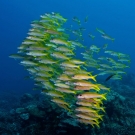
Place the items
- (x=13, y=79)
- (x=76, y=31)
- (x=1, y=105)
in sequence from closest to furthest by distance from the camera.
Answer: (x=76, y=31), (x=1, y=105), (x=13, y=79)

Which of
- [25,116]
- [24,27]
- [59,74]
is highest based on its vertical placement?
[24,27]

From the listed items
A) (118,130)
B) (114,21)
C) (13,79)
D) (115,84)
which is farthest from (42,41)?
(114,21)

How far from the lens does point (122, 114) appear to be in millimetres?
8922

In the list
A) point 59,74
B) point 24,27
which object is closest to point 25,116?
point 59,74

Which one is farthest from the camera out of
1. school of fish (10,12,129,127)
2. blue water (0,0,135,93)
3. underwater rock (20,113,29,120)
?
blue water (0,0,135,93)

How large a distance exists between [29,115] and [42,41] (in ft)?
8.74

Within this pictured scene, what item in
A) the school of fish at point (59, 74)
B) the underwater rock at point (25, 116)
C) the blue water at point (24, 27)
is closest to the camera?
the school of fish at point (59, 74)

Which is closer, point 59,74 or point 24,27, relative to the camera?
point 59,74

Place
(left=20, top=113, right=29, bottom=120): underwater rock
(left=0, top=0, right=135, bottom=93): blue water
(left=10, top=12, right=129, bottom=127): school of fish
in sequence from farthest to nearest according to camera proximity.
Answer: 1. (left=0, top=0, right=135, bottom=93): blue water
2. (left=20, top=113, right=29, bottom=120): underwater rock
3. (left=10, top=12, right=129, bottom=127): school of fish

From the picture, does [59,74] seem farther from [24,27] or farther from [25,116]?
[24,27]

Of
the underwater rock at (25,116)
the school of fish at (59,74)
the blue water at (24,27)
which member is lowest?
the underwater rock at (25,116)

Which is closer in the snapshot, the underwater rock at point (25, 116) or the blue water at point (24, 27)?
the underwater rock at point (25, 116)

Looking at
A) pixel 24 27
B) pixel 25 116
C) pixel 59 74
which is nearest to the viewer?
pixel 59 74

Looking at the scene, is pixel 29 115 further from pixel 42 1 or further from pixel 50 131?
pixel 42 1
